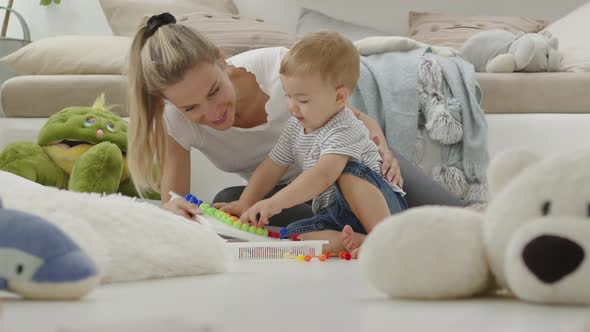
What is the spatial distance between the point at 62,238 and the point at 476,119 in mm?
1440

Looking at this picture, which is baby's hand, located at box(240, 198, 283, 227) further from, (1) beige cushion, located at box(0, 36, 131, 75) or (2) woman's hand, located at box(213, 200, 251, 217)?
(1) beige cushion, located at box(0, 36, 131, 75)

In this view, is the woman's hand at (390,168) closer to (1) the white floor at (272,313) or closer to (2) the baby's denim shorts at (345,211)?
(2) the baby's denim shorts at (345,211)

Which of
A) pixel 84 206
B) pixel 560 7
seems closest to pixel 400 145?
pixel 84 206

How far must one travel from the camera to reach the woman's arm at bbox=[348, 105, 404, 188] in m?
1.57

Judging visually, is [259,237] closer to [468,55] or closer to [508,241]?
[508,241]

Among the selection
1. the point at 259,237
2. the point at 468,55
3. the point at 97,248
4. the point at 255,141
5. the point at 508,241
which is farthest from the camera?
the point at 468,55

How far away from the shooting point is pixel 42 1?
3.17m

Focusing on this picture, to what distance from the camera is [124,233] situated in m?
0.78

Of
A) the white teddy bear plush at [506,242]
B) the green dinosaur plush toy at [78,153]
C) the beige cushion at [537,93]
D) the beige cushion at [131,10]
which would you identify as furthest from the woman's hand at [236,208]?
the beige cushion at [131,10]

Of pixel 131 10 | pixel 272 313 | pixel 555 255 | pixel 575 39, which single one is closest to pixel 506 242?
pixel 555 255

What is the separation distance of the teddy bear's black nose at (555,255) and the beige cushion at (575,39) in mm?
1718

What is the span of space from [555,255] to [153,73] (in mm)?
1151

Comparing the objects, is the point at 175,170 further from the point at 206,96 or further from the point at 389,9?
the point at 389,9

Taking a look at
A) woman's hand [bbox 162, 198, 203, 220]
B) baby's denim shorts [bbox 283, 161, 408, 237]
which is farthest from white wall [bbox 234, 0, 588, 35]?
woman's hand [bbox 162, 198, 203, 220]
